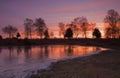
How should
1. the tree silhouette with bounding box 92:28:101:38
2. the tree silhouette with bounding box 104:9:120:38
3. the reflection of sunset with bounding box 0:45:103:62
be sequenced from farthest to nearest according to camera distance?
the tree silhouette with bounding box 92:28:101:38 < the tree silhouette with bounding box 104:9:120:38 < the reflection of sunset with bounding box 0:45:103:62

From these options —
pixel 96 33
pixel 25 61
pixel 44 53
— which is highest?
pixel 96 33

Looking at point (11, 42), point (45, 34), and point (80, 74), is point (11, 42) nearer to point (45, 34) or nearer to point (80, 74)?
point (45, 34)

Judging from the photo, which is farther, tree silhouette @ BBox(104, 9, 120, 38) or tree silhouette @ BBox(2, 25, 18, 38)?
tree silhouette @ BBox(2, 25, 18, 38)

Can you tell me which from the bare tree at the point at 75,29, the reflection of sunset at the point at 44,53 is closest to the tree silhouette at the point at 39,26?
the bare tree at the point at 75,29

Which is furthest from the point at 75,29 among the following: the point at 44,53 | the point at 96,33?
the point at 44,53

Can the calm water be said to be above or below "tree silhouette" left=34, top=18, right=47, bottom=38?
below

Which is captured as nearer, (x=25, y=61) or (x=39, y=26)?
(x=25, y=61)

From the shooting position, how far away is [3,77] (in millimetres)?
15258

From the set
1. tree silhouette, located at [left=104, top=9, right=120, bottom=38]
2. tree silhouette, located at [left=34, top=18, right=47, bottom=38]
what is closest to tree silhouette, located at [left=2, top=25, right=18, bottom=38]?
tree silhouette, located at [left=34, top=18, right=47, bottom=38]

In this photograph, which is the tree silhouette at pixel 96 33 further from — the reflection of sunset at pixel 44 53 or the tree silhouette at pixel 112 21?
the reflection of sunset at pixel 44 53

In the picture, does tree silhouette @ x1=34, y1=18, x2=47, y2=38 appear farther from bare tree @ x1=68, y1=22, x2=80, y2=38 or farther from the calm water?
the calm water

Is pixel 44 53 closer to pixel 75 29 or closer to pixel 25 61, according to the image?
pixel 25 61

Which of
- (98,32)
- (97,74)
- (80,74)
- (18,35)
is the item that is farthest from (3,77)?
(18,35)

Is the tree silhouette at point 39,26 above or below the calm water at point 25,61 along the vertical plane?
A: above
